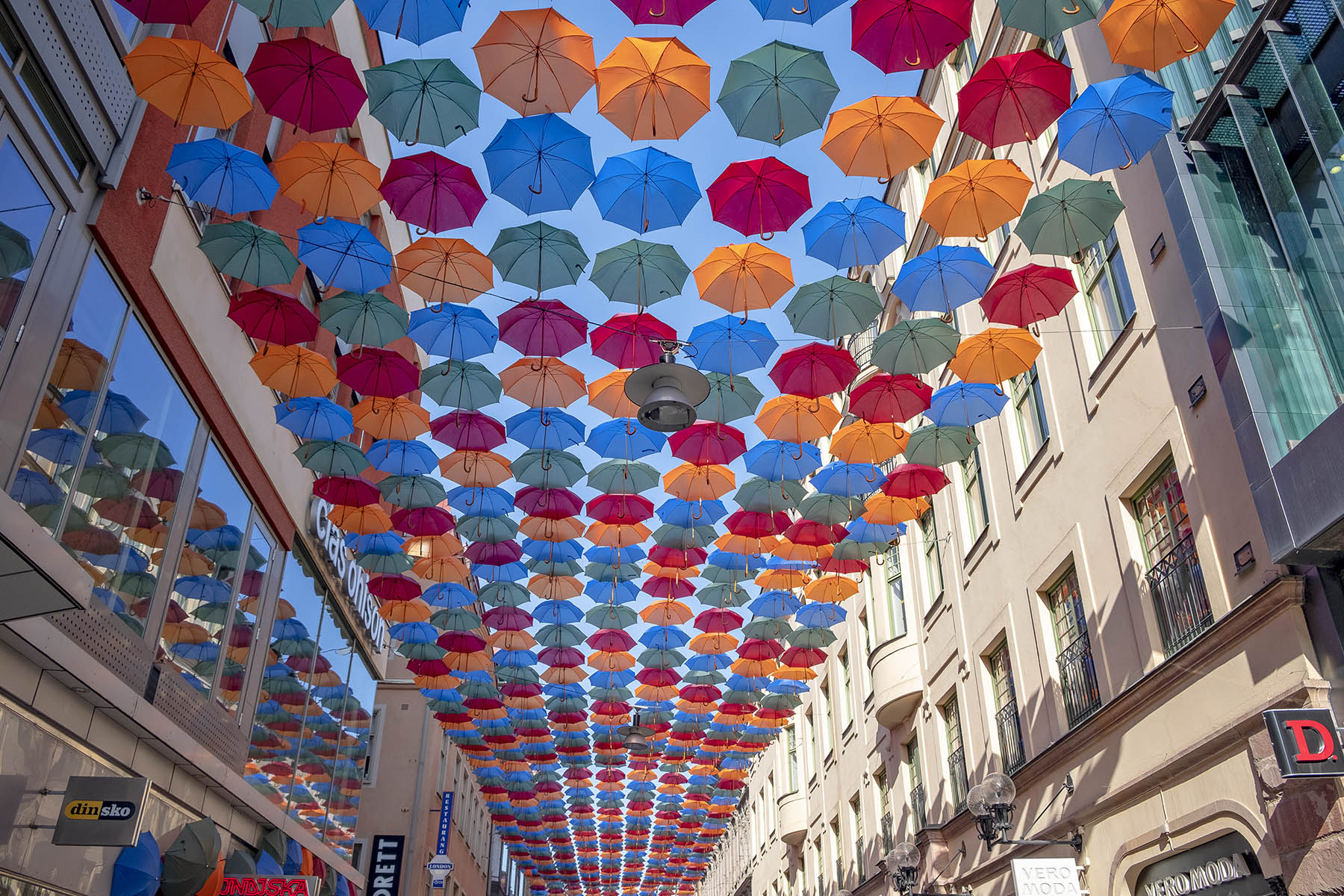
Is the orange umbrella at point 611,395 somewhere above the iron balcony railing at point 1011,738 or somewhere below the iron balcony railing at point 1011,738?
above

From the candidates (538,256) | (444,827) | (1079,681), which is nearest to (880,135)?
(538,256)

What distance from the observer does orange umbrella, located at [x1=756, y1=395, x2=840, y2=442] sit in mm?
13516

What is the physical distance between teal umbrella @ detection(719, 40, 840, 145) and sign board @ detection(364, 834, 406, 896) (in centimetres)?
2510

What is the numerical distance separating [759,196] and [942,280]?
8.61 ft

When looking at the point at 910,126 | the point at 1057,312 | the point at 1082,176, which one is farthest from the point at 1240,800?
the point at 1082,176

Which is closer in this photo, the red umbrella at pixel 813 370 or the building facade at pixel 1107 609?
the building facade at pixel 1107 609

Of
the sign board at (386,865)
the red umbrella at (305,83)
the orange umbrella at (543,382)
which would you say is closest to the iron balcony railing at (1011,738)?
the orange umbrella at (543,382)

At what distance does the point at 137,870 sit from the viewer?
10820mm

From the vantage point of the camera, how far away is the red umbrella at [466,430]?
45.4ft

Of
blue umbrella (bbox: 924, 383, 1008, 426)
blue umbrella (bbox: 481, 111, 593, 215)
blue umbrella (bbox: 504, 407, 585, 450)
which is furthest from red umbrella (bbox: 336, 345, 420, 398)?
blue umbrella (bbox: 924, 383, 1008, 426)

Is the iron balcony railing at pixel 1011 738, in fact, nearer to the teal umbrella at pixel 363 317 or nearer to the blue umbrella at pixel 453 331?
the blue umbrella at pixel 453 331

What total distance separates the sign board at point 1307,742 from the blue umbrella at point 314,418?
11504mm

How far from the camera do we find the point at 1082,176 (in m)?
12.6

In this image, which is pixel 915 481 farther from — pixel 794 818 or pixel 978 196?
pixel 794 818
